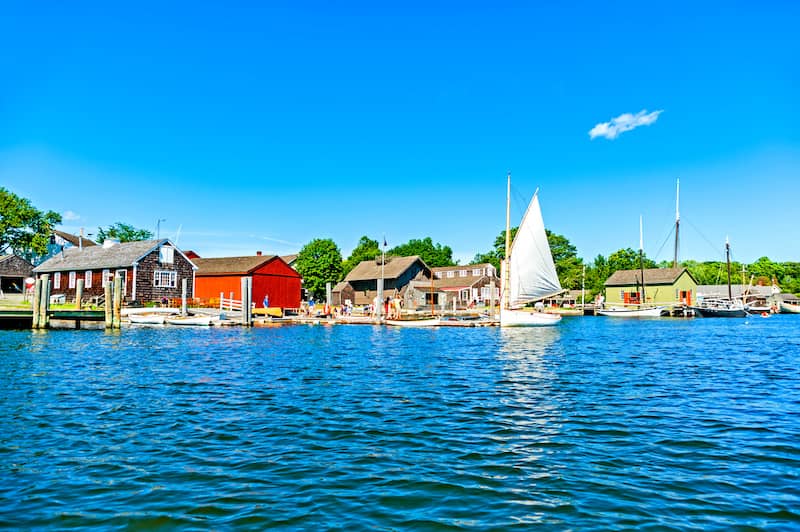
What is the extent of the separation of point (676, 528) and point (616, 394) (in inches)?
371

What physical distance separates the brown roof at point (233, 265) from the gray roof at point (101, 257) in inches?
325

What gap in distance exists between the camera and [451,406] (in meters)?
14.1

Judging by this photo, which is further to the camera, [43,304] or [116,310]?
[116,310]

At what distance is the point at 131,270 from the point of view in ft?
178

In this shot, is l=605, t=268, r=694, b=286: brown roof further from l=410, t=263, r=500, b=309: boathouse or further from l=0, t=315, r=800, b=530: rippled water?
l=0, t=315, r=800, b=530: rippled water

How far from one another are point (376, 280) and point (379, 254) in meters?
33.3

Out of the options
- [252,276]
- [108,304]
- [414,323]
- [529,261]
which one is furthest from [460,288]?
[108,304]

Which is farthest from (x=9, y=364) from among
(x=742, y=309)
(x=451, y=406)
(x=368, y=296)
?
(x=742, y=309)

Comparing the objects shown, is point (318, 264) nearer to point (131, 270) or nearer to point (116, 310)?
point (131, 270)

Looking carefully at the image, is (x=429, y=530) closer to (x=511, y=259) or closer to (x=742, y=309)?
(x=511, y=259)

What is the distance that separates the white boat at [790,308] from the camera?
10781 centimetres

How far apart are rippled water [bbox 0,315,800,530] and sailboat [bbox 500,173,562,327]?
89.3 feet

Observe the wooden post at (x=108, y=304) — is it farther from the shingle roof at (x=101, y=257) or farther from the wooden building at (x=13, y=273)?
the wooden building at (x=13, y=273)

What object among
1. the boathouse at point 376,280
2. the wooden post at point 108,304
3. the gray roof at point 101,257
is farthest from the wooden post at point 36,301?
the boathouse at point 376,280
